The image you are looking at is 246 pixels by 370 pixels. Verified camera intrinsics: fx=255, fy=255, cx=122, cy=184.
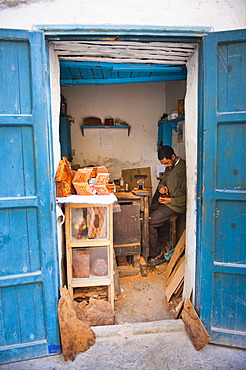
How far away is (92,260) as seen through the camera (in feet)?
9.18

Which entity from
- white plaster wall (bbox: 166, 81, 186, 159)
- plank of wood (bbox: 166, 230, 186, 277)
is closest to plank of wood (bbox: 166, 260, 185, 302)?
plank of wood (bbox: 166, 230, 186, 277)

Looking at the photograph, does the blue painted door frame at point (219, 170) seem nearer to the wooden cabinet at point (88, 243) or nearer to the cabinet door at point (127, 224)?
the wooden cabinet at point (88, 243)

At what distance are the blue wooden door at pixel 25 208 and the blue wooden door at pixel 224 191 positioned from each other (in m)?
1.31

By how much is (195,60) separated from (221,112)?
0.58 metres

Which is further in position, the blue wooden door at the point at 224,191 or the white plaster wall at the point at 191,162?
the white plaster wall at the point at 191,162

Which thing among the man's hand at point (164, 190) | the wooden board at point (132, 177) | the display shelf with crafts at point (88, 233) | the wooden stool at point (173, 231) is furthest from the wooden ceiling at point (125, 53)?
the wooden board at point (132, 177)

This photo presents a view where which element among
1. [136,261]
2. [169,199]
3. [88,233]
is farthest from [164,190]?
[88,233]

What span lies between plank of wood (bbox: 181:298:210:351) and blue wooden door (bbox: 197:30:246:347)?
8cm

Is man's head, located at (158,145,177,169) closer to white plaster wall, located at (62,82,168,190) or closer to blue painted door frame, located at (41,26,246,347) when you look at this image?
blue painted door frame, located at (41,26,246,347)

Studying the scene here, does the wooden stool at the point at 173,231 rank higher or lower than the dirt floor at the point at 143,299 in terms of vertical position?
higher

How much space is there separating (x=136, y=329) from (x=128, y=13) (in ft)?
8.93

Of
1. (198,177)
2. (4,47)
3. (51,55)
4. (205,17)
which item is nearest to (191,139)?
(198,177)

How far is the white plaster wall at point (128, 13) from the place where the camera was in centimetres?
196

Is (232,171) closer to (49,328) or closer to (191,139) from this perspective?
(191,139)
